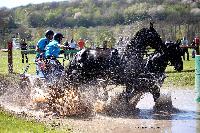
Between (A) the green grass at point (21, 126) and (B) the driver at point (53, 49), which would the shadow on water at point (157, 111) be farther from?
(A) the green grass at point (21, 126)

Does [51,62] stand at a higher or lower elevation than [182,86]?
higher

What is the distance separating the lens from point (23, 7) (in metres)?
141

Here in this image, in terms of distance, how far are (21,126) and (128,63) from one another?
13.0 ft

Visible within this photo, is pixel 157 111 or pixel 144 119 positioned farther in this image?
pixel 157 111

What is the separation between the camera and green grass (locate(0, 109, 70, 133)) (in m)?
9.08

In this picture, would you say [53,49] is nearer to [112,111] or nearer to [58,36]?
[58,36]

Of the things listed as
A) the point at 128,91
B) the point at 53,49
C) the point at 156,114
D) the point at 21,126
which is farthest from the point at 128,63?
the point at 21,126

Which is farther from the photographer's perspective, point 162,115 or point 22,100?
point 22,100

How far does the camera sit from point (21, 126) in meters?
9.51

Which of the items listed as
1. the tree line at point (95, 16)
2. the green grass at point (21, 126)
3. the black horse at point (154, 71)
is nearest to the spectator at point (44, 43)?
the black horse at point (154, 71)

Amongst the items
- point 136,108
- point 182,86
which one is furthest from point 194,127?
point 182,86

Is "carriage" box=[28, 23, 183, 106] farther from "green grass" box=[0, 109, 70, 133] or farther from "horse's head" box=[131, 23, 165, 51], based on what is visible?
"green grass" box=[0, 109, 70, 133]

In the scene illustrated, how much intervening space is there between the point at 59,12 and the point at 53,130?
116158 mm

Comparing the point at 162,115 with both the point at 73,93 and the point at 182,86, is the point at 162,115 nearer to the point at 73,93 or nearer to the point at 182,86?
the point at 73,93
